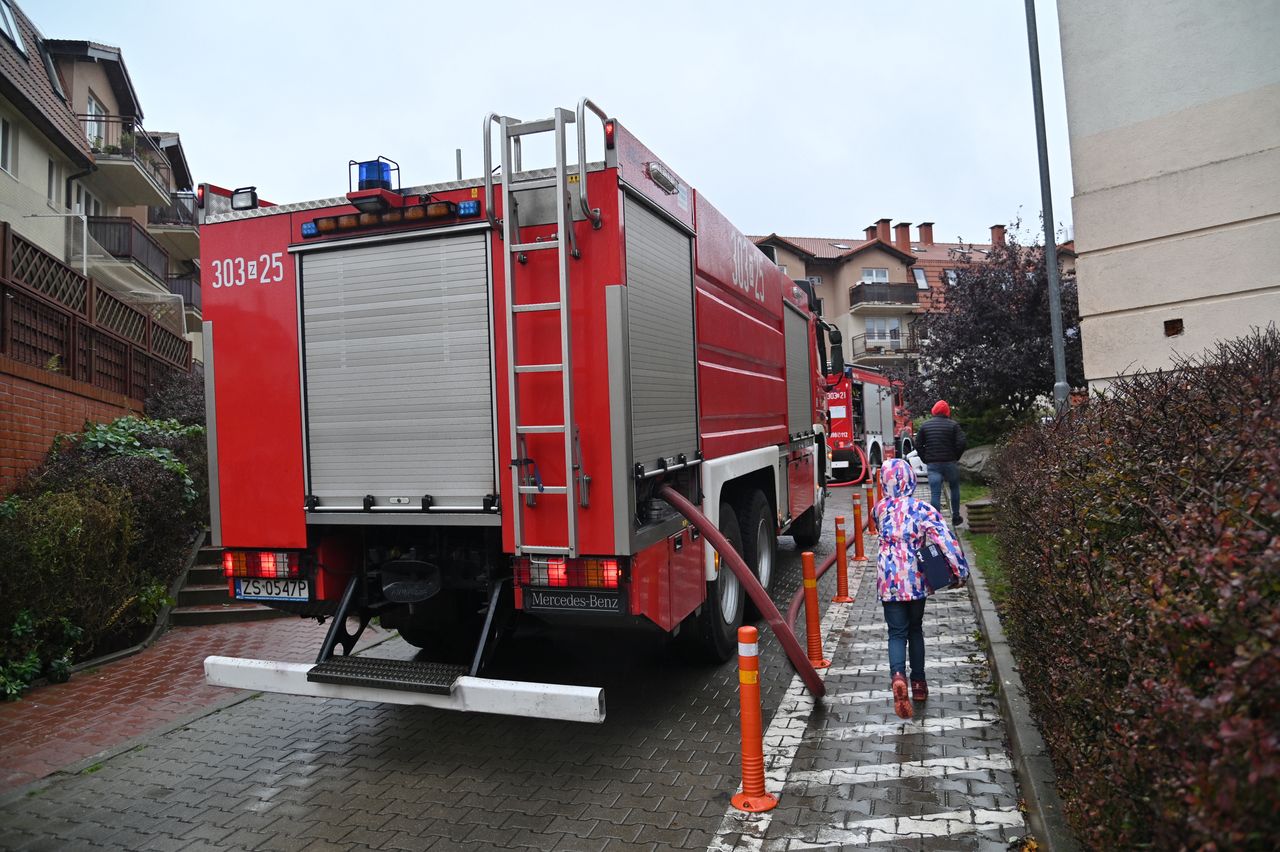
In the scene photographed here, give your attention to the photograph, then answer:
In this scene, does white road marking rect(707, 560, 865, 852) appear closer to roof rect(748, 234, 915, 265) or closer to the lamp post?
the lamp post

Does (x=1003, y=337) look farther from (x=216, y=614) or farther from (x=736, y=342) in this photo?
(x=216, y=614)

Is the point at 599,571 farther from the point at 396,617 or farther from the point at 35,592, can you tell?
the point at 35,592

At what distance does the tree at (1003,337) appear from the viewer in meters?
18.9

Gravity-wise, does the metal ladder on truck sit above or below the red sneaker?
above


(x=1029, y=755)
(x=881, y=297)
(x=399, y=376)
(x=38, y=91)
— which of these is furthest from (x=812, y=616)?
(x=881, y=297)

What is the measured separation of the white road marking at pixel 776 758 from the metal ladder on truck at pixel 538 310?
153 cm

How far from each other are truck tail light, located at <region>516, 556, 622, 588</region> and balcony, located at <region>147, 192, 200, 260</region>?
89.2ft

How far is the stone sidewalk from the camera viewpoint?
5.30 meters

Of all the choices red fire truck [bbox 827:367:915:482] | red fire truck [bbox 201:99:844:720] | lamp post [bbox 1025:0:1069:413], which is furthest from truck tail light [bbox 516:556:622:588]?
red fire truck [bbox 827:367:915:482]

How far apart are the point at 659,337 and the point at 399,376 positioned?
1543 mm

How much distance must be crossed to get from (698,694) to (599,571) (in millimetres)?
1785

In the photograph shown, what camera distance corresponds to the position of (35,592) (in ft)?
21.7

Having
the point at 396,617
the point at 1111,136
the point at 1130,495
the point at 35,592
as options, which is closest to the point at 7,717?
the point at 35,592

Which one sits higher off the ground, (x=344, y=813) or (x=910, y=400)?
(x=910, y=400)
